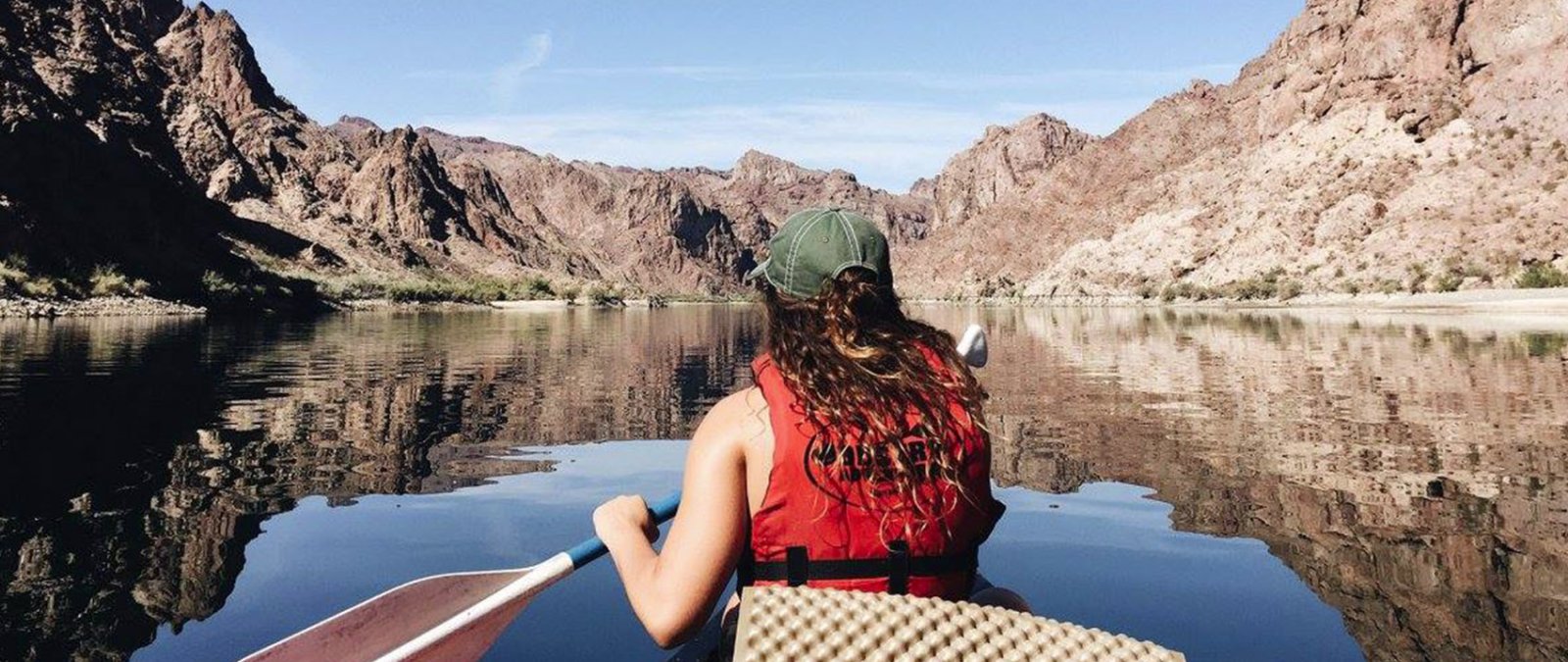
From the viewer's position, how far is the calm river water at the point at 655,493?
644cm

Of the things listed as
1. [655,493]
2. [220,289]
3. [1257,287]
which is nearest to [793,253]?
[655,493]

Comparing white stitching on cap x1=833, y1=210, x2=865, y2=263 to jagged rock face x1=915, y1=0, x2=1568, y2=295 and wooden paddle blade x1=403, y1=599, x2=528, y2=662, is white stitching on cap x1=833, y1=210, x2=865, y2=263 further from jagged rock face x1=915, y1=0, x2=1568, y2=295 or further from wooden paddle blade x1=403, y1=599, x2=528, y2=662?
jagged rock face x1=915, y1=0, x2=1568, y2=295

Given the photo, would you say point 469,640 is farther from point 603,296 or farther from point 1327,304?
point 603,296

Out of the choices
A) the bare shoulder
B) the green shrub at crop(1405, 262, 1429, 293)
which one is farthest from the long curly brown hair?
the green shrub at crop(1405, 262, 1429, 293)

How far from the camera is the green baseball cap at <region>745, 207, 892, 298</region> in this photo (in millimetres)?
3419

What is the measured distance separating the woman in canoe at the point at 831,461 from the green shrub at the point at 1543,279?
83.3 metres

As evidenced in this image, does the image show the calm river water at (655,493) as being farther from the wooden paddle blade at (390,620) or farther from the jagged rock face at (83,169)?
the jagged rock face at (83,169)

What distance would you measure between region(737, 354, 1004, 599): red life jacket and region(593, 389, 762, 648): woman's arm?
0.09 meters

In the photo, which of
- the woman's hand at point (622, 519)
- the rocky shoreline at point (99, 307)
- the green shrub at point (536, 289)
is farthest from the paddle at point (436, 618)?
the green shrub at point (536, 289)

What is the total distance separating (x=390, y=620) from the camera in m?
4.62

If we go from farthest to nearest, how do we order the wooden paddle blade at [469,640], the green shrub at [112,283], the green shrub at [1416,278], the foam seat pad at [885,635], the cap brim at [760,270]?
the green shrub at [1416,278] → the green shrub at [112,283] → the wooden paddle blade at [469,640] → the cap brim at [760,270] → the foam seat pad at [885,635]

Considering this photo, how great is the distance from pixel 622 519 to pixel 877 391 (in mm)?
1054

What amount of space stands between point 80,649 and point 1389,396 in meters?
20.3

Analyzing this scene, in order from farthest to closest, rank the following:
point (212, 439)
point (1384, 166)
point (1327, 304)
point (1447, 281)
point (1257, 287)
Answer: point (1384, 166) < point (1257, 287) < point (1327, 304) < point (1447, 281) < point (212, 439)
